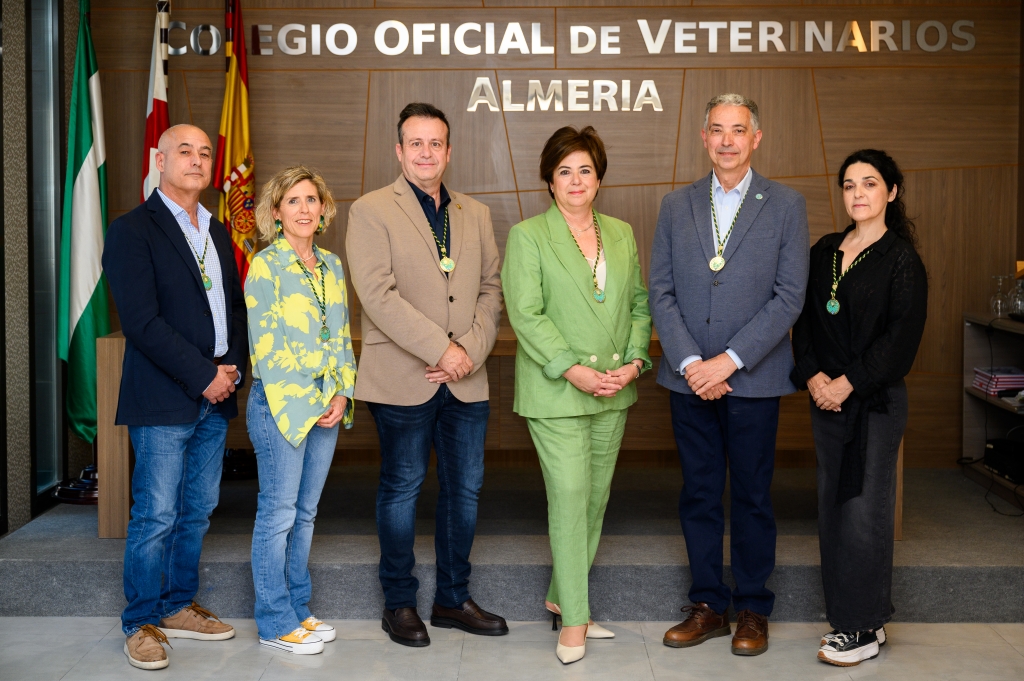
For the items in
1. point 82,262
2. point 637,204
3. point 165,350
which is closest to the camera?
point 165,350

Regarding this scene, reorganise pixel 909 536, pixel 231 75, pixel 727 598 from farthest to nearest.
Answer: pixel 231 75
pixel 909 536
pixel 727 598

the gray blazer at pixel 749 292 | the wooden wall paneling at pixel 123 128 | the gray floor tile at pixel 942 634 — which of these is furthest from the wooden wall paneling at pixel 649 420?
the wooden wall paneling at pixel 123 128

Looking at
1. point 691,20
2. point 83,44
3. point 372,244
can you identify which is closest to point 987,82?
point 691,20

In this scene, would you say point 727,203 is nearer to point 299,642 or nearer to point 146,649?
point 299,642

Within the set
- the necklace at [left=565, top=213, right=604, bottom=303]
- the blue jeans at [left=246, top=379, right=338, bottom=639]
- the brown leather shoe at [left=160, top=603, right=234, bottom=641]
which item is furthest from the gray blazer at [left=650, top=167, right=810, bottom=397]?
the brown leather shoe at [left=160, top=603, right=234, bottom=641]

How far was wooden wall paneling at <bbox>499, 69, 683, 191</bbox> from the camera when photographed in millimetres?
5406

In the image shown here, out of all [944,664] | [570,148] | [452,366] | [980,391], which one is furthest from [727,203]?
[980,391]

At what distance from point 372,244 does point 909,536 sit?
8.29 feet

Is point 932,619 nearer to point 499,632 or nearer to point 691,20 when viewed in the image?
point 499,632

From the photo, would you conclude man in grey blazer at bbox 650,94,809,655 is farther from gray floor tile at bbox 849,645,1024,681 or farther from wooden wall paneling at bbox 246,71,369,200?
wooden wall paneling at bbox 246,71,369,200

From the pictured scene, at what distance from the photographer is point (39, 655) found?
3.33 metres

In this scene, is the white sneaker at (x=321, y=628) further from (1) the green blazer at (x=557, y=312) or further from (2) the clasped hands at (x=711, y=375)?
(2) the clasped hands at (x=711, y=375)

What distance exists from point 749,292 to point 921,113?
2.86m

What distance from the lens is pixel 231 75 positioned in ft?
17.2
